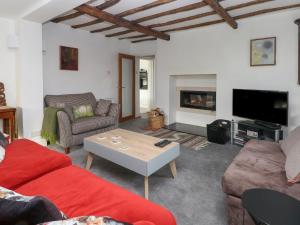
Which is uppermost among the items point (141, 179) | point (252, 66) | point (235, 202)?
point (252, 66)

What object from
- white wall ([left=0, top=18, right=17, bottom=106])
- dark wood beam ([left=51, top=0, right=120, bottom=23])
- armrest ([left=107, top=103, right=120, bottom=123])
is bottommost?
armrest ([left=107, top=103, right=120, bottom=123])

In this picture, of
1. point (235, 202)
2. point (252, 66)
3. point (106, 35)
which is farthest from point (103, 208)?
point (106, 35)

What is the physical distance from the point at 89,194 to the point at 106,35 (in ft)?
Answer: 16.1

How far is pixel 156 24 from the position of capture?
14.5 ft

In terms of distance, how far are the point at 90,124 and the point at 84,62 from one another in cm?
201

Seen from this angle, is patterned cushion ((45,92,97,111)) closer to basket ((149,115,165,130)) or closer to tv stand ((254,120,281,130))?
basket ((149,115,165,130))

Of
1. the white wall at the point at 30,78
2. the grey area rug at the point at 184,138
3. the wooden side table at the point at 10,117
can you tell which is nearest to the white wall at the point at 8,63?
the white wall at the point at 30,78

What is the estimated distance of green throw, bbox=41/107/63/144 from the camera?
11.5 ft

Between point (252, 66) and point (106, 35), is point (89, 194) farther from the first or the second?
point (106, 35)

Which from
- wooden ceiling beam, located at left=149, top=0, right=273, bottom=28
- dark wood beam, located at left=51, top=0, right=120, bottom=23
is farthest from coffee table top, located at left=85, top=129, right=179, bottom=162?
wooden ceiling beam, located at left=149, top=0, right=273, bottom=28

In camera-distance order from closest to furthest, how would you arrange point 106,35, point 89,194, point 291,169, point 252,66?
point 89,194 < point 291,169 < point 252,66 < point 106,35

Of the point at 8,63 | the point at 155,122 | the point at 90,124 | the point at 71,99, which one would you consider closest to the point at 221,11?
the point at 155,122

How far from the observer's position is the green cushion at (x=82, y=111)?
4.03 metres

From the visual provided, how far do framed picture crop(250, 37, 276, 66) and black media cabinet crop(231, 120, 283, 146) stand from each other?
1.12m
